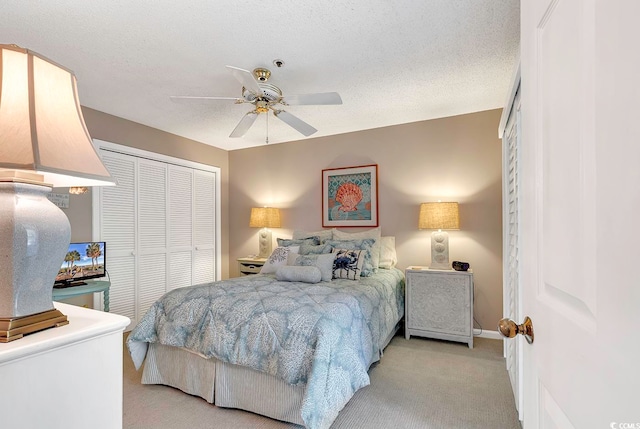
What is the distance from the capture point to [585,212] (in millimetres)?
505

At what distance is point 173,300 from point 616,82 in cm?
258

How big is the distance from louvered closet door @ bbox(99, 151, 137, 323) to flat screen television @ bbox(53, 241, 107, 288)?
408 mm

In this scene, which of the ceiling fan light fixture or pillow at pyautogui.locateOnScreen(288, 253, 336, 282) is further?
pillow at pyautogui.locateOnScreen(288, 253, 336, 282)

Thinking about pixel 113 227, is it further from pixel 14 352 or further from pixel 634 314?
pixel 634 314

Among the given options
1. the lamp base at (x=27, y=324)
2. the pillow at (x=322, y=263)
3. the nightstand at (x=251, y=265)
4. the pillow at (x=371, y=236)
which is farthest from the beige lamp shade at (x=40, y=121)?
the nightstand at (x=251, y=265)

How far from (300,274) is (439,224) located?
1556 mm

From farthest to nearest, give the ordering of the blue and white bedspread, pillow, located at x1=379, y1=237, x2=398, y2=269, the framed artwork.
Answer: the framed artwork < pillow, located at x1=379, y1=237, x2=398, y2=269 < the blue and white bedspread

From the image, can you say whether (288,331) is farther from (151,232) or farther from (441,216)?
(151,232)

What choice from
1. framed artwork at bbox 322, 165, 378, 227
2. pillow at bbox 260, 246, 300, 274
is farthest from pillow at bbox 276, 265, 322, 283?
framed artwork at bbox 322, 165, 378, 227

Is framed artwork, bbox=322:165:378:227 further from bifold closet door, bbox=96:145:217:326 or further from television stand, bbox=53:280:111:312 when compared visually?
television stand, bbox=53:280:111:312

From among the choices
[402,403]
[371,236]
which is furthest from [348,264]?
[402,403]

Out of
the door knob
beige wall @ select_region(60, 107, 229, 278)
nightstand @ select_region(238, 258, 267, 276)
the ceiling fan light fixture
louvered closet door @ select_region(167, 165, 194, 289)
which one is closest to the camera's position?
the door knob

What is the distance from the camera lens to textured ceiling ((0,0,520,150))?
180 cm

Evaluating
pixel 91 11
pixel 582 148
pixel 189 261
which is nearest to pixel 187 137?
pixel 189 261
